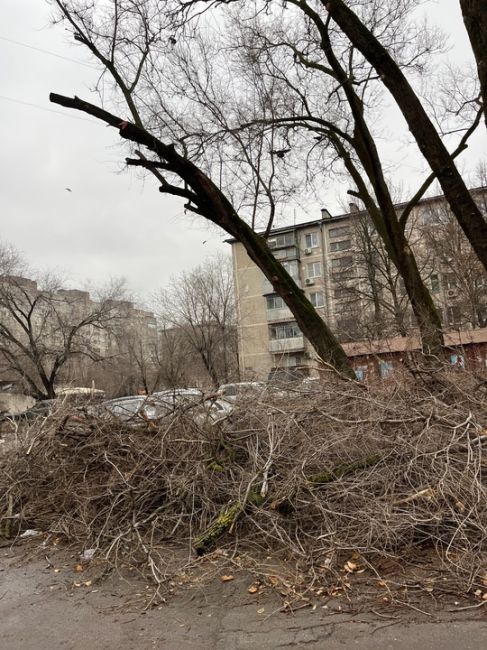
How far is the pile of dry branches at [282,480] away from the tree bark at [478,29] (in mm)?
3475

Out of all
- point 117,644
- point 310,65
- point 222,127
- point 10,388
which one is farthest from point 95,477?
point 10,388

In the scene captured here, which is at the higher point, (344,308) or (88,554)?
(344,308)

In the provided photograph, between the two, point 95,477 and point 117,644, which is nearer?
point 117,644

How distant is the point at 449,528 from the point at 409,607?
0.96 m

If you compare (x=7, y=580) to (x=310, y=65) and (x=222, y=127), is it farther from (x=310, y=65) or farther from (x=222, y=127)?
(x=310, y=65)

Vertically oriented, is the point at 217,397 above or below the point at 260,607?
above

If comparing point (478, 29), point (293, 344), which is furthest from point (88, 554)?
point (293, 344)

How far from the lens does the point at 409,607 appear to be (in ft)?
10.6

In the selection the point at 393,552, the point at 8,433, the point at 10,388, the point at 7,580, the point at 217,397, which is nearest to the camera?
the point at 393,552

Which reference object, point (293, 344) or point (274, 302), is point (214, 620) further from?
point (274, 302)

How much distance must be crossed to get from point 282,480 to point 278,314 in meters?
43.0

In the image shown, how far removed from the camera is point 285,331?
47.7m

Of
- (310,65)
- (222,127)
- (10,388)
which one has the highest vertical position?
(310,65)

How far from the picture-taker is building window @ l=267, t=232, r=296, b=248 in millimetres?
49219
